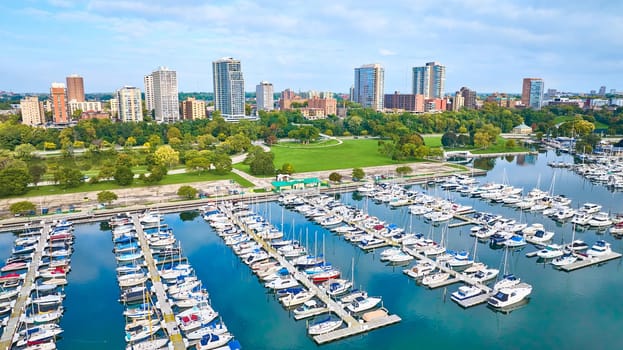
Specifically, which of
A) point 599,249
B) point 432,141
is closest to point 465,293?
point 599,249

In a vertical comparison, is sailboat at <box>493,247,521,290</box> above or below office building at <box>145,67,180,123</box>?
below

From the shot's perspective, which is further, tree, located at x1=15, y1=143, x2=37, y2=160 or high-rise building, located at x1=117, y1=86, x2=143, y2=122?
high-rise building, located at x1=117, y1=86, x2=143, y2=122

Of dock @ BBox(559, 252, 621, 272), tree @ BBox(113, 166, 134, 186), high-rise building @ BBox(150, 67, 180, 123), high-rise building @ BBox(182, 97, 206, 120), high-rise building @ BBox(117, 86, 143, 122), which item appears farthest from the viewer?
high-rise building @ BBox(182, 97, 206, 120)

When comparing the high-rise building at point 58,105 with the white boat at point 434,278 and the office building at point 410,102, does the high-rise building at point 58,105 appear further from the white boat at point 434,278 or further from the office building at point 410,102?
the white boat at point 434,278

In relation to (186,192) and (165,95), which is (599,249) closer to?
(186,192)

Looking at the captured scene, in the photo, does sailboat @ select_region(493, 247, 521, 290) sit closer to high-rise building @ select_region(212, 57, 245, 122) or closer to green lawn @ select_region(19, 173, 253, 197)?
green lawn @ select_region(19, 173, 253, 197)

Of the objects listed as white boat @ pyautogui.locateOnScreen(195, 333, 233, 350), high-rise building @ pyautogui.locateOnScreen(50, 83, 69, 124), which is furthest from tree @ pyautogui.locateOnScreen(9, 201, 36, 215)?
high-rise building @ pyautogui.locateOnScreen(50, 83, 69, 124)
